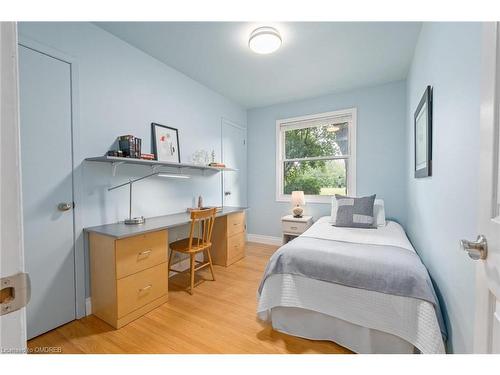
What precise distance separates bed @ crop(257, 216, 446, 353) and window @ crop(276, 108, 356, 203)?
1.82 meters

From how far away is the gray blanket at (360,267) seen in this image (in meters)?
1.31

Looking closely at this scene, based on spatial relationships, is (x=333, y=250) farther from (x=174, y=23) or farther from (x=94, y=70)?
(x=94, y=70)

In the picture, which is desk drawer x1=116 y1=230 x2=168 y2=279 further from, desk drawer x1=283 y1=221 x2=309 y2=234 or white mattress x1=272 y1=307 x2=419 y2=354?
desk drawer x1=283 y1=221 x2=309 y2=234

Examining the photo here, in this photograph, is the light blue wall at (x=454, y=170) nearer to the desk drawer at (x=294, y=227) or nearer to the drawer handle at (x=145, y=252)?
the desk drawer at (x=294, y=227)

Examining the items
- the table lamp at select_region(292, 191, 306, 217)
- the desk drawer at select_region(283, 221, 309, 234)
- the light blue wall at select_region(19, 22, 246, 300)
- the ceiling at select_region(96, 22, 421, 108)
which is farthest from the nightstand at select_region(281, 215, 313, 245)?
the ceiling at select_region(96, 22, 421, 108)

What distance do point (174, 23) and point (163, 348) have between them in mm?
2660

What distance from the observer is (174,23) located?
1.95m

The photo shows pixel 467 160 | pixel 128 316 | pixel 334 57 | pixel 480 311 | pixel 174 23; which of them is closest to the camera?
pixel 480 311

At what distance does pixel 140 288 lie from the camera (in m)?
1.87

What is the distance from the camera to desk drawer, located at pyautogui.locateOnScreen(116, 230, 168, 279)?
67.8 inches

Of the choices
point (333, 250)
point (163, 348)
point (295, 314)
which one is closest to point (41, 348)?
point (163, 348)

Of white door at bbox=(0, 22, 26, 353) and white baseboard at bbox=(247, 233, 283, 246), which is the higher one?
white door at bbox=(0, 22, 26, 353)
